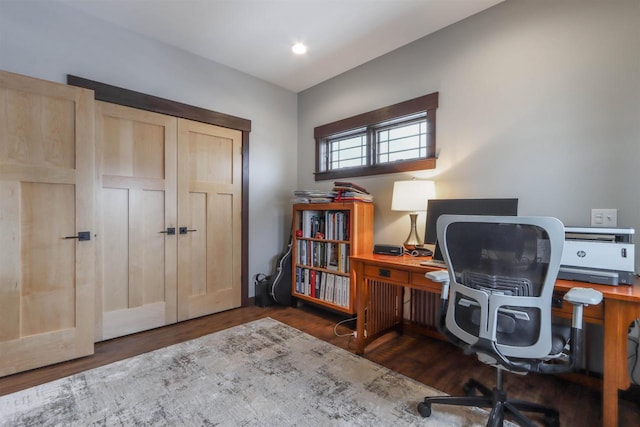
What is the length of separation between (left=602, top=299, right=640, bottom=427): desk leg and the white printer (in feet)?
0.52

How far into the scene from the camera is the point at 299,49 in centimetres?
277

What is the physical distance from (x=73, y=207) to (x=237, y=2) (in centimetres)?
193

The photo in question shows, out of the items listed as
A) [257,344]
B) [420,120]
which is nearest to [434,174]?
[420,120]

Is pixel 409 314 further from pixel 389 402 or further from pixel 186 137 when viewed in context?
pixel 186 137

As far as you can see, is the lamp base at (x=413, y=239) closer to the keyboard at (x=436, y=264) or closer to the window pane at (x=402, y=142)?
the keyboard at (x=436, y=264)

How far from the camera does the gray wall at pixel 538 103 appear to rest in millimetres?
1727

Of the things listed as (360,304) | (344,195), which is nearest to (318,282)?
(360,304)

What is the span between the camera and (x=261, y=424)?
1.47 metres

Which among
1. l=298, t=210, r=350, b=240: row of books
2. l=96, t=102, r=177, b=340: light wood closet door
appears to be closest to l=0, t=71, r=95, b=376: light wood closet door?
l=96, t=102, r=177, b=340: light wood closet door

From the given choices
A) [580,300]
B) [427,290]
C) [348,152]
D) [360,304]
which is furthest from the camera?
[348,152]

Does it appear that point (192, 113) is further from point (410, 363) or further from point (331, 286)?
point (410, 363)

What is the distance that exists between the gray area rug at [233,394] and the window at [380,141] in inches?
69.1

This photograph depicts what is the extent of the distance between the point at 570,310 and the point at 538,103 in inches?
54.3

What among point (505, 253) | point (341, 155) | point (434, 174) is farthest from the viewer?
point (341, 155)
